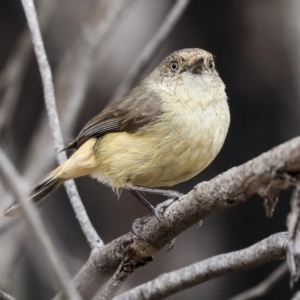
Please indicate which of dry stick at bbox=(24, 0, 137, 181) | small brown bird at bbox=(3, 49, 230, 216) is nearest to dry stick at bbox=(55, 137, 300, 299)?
small brown bird at bbox=(3, 49, 230, 216)

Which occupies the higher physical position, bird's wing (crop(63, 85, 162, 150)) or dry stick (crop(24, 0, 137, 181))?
dry stick (crop(24, 0, 137, 181))

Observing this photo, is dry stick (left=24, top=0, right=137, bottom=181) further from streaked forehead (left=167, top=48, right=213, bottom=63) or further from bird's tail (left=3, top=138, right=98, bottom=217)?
streaked forehead (left=167, top=48, right=213, bottom=63)

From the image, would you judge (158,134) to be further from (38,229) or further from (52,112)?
(38,229)

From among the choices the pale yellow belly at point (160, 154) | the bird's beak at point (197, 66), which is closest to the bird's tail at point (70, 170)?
the pale yellow belly at point (160, 154)

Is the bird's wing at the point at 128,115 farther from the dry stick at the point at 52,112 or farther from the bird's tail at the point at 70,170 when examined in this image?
the dry stick at the point at 52,112

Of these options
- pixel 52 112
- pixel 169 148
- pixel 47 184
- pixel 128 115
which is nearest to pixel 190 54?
pixel 128 115
